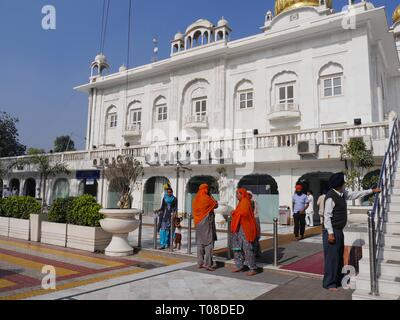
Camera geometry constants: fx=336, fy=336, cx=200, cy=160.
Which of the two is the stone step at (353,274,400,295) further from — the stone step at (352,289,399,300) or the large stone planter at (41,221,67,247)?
the large stone planter at (41,221,67,247)

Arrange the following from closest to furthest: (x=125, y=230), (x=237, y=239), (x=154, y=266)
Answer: (x=237, y=239) < (x=154, y=266) < (x=125, y=230)

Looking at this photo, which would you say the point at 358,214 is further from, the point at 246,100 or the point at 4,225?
the point at 246,100

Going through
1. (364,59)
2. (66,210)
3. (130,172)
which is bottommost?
(66,210)

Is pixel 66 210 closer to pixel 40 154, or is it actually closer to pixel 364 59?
pixel 364 59

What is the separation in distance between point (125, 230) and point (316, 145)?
10713mm

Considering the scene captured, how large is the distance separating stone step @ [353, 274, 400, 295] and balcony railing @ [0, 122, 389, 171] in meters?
11.2

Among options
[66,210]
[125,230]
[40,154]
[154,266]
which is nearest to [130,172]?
[66,210]

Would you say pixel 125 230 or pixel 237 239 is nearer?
pixel 237 239

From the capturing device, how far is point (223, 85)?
78.9 feet

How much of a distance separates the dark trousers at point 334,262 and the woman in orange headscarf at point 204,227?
216 centimetres

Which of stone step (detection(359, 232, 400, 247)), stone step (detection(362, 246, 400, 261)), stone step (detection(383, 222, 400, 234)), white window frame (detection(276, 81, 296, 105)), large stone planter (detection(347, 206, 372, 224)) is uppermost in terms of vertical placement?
white window frame (detection(276, 81, 296, 105))

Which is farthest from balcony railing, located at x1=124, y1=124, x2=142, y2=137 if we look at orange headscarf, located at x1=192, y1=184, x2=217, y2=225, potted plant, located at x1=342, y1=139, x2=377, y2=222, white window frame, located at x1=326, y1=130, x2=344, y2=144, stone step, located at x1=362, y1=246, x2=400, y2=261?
stone step, located at x1=362, y1=246, x2=400, y2=261

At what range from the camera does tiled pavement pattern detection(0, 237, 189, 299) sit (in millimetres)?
5250

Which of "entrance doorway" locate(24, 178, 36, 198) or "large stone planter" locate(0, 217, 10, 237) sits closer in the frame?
"large stone planter" locate(0, 217, 10, 237)
